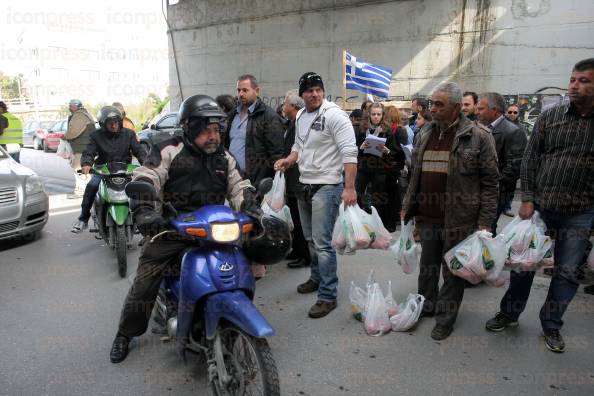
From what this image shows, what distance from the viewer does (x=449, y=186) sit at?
345 centimetres

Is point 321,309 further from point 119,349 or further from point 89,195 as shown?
point 89,195

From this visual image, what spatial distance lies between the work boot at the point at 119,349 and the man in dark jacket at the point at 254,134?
208 cm

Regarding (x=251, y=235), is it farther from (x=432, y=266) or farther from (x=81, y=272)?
(x=81, y=272)

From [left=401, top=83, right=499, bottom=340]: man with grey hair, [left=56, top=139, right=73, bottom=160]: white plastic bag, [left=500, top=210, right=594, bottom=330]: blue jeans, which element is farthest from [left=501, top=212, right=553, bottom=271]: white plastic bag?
[left=56, top=139, right=73, bottom=160]: white plastic bag

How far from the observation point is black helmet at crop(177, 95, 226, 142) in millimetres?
2787

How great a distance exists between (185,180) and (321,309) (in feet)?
5.78

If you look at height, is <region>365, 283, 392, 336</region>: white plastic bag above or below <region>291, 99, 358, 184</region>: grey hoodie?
below

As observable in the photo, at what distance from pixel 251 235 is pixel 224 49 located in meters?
16.0

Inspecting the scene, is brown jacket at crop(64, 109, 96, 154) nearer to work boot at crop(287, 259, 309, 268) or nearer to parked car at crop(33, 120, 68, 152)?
work boot at crop(287, 259, 309, 268)

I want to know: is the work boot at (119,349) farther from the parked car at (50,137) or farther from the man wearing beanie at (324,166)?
the parked car at (50,137)

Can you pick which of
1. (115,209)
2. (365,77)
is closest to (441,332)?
(115,209)

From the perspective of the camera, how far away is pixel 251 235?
273cm

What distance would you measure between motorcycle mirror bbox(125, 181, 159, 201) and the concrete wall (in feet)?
36.0

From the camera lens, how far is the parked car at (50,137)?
21.2 metres
